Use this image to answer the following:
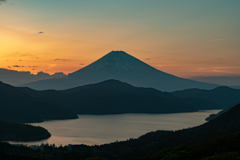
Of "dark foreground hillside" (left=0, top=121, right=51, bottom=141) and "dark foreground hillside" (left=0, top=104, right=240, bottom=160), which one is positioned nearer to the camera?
"dark foreground hillside" (left=0, top=104, right=240, bottom=160)

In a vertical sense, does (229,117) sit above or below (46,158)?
above

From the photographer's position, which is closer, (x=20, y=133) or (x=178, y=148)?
(x=178, y=148)

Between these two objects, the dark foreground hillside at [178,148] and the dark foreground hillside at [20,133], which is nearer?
the dark foreground hillside at [178,148]

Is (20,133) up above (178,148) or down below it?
below

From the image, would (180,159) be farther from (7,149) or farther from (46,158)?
(7,149)

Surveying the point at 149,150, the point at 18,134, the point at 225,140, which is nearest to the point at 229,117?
the point at 149,150
